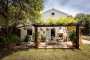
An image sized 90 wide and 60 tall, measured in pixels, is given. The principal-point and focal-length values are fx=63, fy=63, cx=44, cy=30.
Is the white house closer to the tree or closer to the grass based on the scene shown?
the tree

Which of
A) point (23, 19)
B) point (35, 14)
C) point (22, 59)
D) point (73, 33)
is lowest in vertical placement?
point (22, 59)

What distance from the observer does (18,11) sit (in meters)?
5.67

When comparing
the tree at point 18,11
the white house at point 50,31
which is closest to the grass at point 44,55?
the tree at point 18,11

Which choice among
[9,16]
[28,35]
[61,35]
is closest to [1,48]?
[9,16]

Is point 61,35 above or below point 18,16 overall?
below

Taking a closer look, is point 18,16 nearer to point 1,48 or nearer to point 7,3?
point 7,3

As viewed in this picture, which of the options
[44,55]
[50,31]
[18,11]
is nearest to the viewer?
[44,55]

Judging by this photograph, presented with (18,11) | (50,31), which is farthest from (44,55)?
(50,31)

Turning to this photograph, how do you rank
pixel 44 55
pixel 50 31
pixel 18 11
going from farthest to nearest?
pixel 50 31 → pixel 18 11 → pixel 44 55

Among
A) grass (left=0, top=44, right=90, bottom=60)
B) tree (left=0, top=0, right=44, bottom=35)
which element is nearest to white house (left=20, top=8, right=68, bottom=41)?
tree (left=0, top=0, right=44, bottom=35)

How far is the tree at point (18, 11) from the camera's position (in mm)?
5560

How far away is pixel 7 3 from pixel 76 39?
7.87m

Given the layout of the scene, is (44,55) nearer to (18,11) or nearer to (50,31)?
(18,11)

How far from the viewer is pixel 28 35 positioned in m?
10.5
